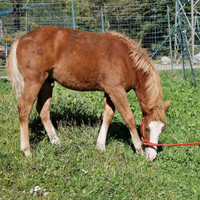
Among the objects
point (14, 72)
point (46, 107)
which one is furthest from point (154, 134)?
point (14, 72)

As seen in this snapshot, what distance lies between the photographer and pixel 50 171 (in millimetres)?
2850

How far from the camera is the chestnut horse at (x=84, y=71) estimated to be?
10.7ft

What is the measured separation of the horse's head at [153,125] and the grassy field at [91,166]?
0.18 m

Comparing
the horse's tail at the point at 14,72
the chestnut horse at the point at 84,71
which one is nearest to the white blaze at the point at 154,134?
the chestnut horse at the point at 84,71

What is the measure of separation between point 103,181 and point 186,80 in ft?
20.8

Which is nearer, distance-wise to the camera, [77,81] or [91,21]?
[77,81]

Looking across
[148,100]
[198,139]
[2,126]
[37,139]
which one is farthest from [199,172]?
[2,126]

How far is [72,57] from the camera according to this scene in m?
3.41

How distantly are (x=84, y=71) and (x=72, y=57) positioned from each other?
28 centimetres

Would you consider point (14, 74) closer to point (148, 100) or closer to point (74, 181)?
point (74, 181)

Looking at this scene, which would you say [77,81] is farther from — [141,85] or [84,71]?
[141,85]

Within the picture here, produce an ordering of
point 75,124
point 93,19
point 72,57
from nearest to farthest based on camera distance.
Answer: point 72,57, point 75,124, point 93,19

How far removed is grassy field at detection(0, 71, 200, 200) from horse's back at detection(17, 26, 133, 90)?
0.97 m

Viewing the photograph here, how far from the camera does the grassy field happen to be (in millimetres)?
2633
